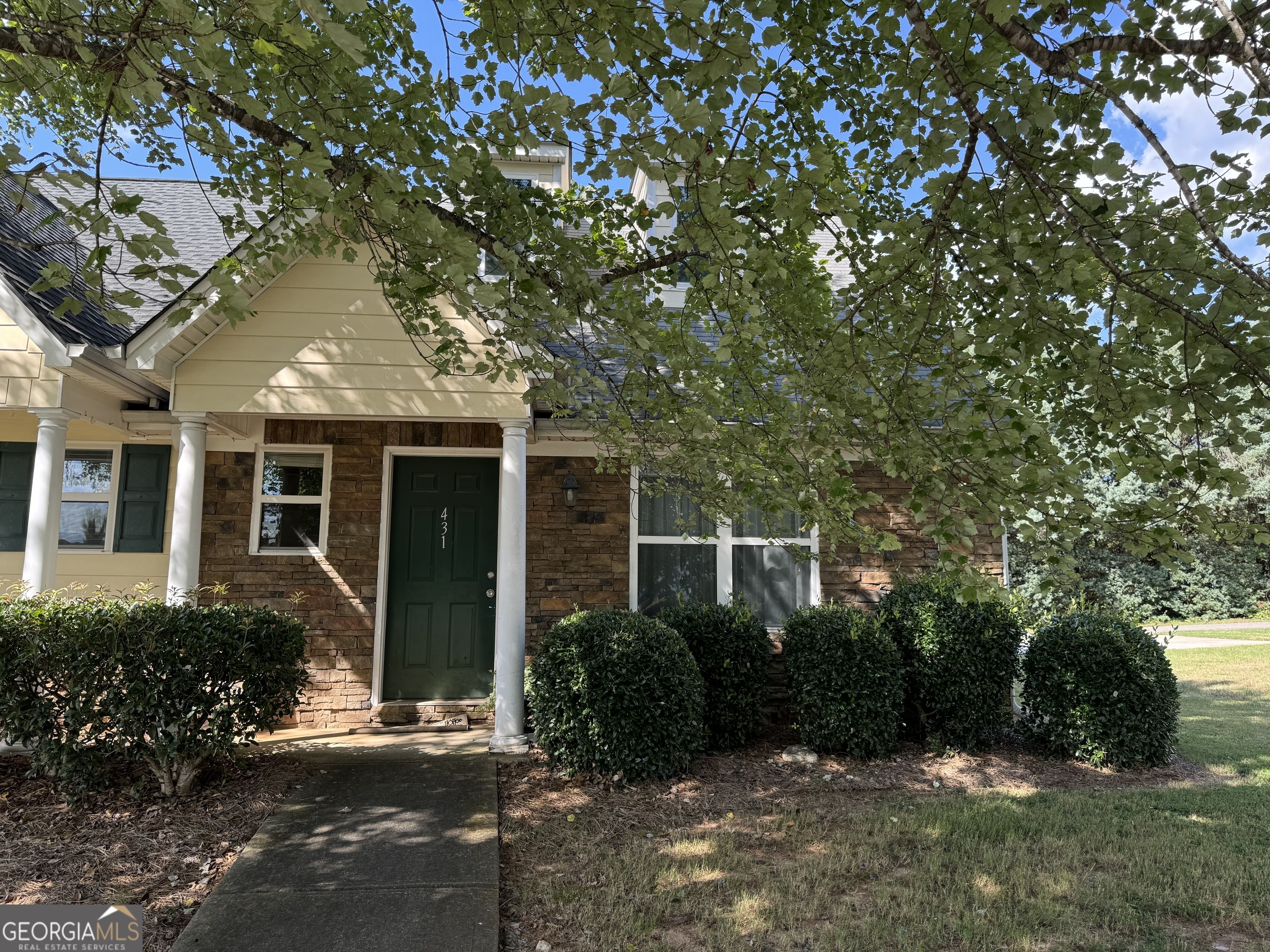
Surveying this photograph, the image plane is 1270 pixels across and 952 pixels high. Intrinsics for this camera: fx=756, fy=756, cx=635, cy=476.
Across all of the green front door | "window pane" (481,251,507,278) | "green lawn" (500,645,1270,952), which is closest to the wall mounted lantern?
the green front door

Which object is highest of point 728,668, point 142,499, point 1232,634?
point 142,499

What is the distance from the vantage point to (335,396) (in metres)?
5.93

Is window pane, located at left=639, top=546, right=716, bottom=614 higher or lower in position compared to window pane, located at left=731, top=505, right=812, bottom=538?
lower

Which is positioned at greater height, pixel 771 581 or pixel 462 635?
pixel 771 581

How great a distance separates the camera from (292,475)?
733 centimetres

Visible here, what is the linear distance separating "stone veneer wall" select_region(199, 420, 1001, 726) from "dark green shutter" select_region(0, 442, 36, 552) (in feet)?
5.31

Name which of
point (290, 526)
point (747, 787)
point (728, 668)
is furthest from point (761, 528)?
point (290, 526)

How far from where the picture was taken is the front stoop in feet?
22.9

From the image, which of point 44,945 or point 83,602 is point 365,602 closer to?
point 83,602

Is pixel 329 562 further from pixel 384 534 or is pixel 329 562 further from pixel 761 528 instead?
pixel 761 528

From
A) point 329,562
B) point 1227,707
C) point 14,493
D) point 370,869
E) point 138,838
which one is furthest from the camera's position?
point 1227,707

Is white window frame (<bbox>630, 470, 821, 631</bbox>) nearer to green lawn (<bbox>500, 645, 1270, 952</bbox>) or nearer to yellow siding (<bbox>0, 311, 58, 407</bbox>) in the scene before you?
green lawn (<bbox>500, 645, 1270, 952</bbox>)

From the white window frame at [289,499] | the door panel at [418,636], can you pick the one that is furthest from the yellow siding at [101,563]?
the door panel at [418,636]

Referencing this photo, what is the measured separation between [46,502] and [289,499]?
189 cm
